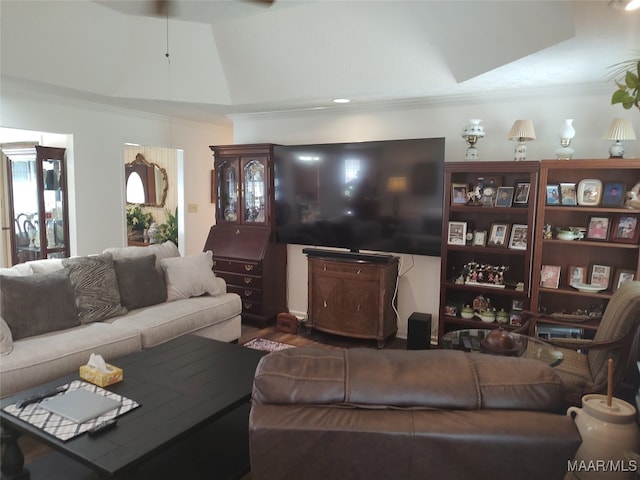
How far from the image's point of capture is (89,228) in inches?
186

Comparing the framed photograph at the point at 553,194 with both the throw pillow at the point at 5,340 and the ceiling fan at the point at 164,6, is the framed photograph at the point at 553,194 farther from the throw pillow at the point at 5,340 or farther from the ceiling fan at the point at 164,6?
the throw pillow at the point at 5,340

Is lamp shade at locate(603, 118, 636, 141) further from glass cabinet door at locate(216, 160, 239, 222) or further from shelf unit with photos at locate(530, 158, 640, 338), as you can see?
glass cabinet door at locate(216, 160, 239, 222)

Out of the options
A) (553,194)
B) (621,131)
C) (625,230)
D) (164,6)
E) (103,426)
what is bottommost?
(103,426)

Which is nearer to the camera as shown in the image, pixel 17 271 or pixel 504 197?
pixel 17 271

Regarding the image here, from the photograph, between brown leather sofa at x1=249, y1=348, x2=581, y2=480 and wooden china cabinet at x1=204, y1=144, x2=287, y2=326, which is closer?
brown leather sofa at x1=249, y1=348, x2=581, y2=480

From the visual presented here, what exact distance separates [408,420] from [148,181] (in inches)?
278

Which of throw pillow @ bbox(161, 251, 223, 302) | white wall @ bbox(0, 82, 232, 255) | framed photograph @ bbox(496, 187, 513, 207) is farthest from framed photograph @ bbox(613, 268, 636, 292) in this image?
white wall @ bbox(0, 82, 232, 255)

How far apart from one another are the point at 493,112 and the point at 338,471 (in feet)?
11.6

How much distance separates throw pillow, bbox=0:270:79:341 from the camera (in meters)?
2.70

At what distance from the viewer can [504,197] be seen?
3582 mm

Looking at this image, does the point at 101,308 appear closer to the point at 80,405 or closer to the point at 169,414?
the point at 80,405

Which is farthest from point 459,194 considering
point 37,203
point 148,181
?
point 148,181

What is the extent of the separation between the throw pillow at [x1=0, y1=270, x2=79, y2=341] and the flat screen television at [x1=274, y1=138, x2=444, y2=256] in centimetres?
227

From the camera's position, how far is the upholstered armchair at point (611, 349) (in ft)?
7.55
